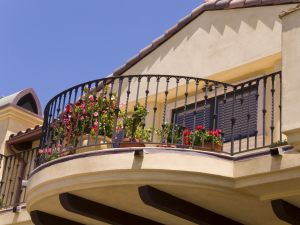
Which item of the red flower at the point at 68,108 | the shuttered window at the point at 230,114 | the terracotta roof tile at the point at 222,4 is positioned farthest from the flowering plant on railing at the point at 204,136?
the terracotta roof tile at the point at 222,4

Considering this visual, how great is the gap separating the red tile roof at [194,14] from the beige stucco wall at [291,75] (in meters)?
4.34

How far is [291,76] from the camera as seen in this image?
710cm

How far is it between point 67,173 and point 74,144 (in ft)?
3.44

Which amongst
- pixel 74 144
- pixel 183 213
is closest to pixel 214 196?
pixel 183 213

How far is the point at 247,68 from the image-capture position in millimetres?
12180

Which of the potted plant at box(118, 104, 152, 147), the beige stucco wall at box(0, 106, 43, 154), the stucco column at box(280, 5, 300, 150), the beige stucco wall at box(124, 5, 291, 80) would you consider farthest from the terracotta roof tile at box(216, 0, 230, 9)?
the beige stucco wall at box(0, 106, 43, 154)

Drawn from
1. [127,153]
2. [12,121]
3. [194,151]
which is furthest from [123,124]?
[12,121]

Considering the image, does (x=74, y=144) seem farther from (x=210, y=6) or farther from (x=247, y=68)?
(x=210, y=6)

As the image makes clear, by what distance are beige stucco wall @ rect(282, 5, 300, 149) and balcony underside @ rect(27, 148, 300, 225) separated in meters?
1.24

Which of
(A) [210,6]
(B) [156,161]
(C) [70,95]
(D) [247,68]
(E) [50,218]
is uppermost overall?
(A) [210,6]

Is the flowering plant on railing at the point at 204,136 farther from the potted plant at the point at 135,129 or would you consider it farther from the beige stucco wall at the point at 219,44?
the beige stucco wall at the point at 219,44

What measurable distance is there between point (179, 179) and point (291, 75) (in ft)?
7.32

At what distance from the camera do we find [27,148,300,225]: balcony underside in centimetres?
827

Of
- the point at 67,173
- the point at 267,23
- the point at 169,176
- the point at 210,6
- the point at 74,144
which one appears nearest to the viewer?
the point at 169,176
